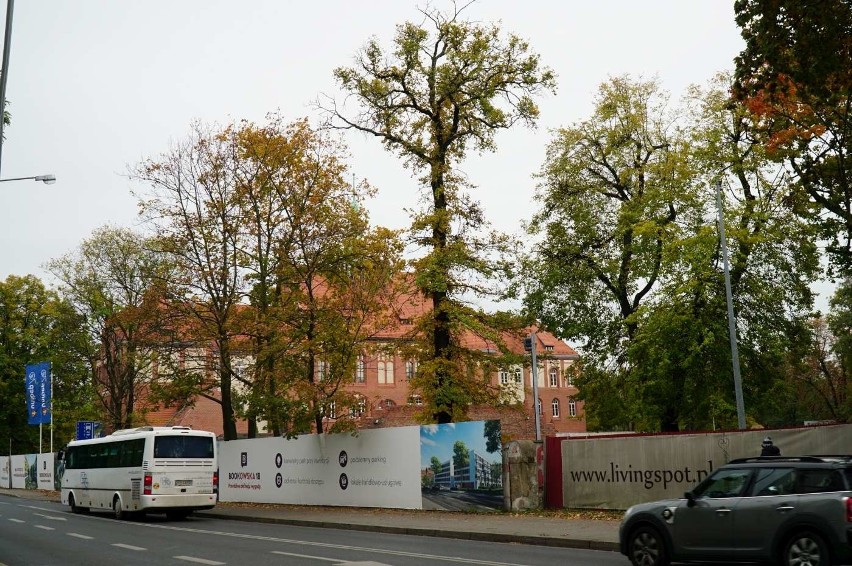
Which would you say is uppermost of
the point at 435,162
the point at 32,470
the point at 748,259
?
the point at 435,162

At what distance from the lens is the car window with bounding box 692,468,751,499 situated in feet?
37.9

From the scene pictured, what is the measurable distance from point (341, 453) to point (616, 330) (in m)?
18.9

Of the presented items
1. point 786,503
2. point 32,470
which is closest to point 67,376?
point 32,470

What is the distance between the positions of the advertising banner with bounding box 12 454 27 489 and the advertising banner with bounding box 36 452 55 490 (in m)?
4.26

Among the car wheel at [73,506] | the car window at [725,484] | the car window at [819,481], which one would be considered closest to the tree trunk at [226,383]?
the car wheel at [73,506]

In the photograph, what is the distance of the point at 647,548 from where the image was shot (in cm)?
1229

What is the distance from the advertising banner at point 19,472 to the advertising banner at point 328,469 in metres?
35.8

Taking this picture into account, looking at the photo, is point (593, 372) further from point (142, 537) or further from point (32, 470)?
point (32, 470)

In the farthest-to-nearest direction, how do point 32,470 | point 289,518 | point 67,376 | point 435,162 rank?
point 32,470 < point 67,376 < point 435,162 < point 289,518

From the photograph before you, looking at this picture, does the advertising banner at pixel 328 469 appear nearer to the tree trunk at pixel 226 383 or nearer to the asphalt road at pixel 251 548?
the tree trunk at pixel 226 383

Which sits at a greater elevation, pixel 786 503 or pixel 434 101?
pixel 434 101

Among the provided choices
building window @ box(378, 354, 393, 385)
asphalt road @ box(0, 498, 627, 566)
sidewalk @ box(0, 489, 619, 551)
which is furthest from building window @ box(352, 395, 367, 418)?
building window @ box(378, 354, 393, 385)

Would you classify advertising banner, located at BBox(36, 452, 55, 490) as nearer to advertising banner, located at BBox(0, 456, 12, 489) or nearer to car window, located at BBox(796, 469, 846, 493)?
advertising banner, located at BBox(0, 456, 12, 489)

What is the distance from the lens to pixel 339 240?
33.9m
